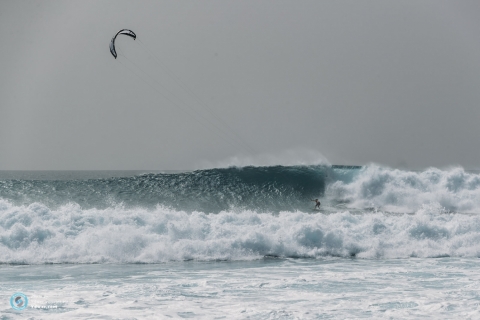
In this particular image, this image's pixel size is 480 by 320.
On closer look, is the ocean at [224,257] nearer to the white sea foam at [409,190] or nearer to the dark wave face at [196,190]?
the dark wave face at [196,190]

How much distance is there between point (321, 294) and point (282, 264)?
3.57m

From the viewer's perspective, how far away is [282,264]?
13016 mm

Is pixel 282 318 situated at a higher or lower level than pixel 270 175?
lower

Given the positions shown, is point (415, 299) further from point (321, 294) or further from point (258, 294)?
point (258, 294)

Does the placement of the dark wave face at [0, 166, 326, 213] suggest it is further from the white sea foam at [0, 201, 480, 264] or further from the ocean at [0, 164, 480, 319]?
the white sea foam at [0, 201, 480, 264]

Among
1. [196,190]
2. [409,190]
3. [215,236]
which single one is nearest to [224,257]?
[215,236]

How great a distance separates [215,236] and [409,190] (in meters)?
15.6

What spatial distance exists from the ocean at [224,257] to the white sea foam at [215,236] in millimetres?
42

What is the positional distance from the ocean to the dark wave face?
103mm

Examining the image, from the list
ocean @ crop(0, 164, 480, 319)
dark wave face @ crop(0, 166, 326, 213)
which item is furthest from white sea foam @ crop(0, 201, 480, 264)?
dark wave face @ crop(0, 166, 326, 213)

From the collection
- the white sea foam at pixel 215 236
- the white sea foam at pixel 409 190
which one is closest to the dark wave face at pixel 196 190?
the white sea foam at pixel 409 190

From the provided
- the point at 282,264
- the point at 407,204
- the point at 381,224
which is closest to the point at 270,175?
the point at 407,204

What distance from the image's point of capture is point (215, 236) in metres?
15.1

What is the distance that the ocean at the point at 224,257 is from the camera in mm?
8695
